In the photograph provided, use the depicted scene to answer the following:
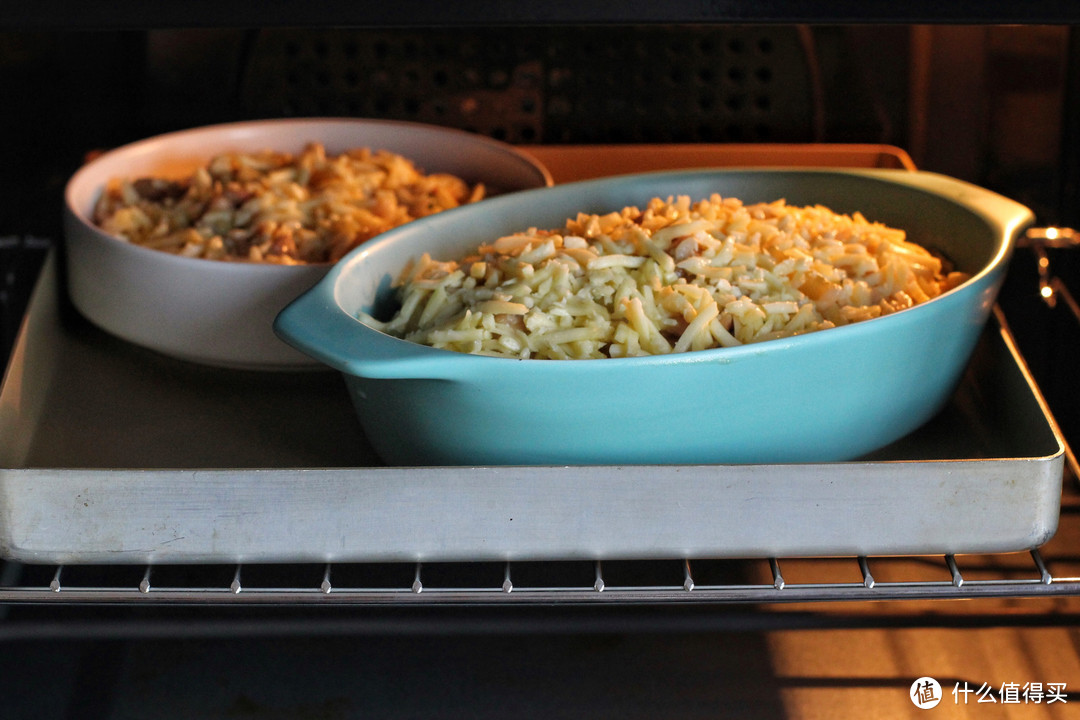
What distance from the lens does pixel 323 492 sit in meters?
0.53

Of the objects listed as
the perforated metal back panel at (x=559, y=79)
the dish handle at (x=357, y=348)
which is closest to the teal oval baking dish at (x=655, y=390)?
the dish handle at (x=357, y=348)

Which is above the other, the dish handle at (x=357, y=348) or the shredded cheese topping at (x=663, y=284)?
the dish handle at (x=357, y=348)

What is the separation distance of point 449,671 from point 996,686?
0.38 m

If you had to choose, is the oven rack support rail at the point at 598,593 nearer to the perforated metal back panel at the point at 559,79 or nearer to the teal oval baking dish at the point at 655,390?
the teal oval baking dish at the point at 655,390

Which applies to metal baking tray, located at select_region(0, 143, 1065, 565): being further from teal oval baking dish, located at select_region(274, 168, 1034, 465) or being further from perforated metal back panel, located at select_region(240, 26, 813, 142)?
perforated metal back panel, located at select_region(240, 26, 813, 142)

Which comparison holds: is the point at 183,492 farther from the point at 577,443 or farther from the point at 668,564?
the point at 668,564

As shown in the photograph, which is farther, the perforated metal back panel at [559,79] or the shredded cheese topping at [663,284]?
the perforated metal back panel at [559,79]

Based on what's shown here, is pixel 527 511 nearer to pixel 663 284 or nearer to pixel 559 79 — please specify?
pixel 663 284

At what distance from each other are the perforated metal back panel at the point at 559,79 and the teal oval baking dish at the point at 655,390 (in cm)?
38

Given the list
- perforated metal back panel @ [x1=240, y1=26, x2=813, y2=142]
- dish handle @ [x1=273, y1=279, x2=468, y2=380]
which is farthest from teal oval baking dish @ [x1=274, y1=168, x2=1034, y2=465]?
perforated metal back panel @ [x1=240, y1=26, x2=813, y2=142]

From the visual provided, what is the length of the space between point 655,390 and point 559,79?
538 millimetres

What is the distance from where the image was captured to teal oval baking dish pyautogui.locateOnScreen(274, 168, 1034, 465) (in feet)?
1.71

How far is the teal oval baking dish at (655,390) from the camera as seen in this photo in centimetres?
52

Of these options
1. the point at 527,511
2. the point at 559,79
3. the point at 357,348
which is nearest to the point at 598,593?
the point at 527,511
